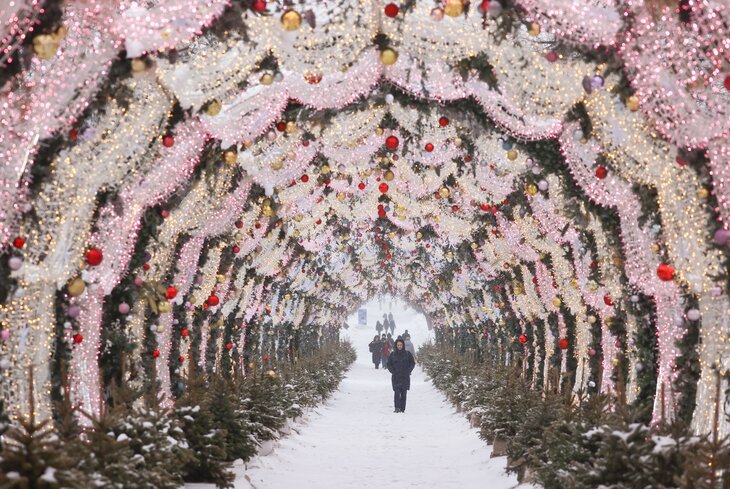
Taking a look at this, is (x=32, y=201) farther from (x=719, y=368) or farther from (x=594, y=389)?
(x=594, y=389)

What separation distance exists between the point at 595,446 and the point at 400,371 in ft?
52.2

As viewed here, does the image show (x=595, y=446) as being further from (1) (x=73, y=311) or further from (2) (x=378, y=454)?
(2) (x=378, y=454)

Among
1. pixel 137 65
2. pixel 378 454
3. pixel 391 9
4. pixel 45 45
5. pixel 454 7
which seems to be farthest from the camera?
pixel 378 454

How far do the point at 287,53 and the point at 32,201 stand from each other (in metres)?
2.78

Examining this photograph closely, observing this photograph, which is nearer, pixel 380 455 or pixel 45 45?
pixel 45 45

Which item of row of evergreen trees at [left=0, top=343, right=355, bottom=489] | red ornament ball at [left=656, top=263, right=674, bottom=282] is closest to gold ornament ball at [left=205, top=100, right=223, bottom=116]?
row of evergreen trees at [left=0, top=343, right=355, bottom=489]

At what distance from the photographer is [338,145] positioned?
14.5 meters

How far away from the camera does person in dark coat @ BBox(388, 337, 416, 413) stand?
25469mm

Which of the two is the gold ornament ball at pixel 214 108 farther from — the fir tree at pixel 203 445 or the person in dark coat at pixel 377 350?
the person in dark coat at pixel 377 350

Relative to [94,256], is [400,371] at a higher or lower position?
lower

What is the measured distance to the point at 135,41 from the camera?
8.12 meters

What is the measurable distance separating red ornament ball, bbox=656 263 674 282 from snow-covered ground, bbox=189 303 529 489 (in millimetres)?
3796

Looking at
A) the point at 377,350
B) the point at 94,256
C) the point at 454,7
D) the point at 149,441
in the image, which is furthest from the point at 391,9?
the point at 377,350

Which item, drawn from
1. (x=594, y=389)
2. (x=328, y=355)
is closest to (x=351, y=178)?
(x=594, y=389)
